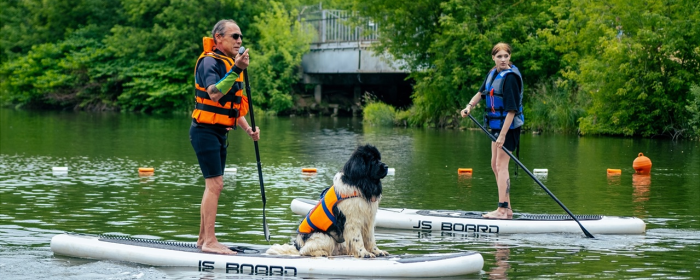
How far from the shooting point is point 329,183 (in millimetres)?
15977

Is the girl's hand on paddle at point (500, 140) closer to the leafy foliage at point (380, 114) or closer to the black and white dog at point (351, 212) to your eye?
the black and white dog at point (351, 212)

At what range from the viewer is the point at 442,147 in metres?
24.2

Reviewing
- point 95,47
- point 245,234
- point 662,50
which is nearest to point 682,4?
point 662,50

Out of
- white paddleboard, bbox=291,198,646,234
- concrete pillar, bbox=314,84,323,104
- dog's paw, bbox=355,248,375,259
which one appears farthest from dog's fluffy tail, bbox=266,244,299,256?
concrete pillar, bbox=314,84,323,104

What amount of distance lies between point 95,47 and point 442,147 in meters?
34.7

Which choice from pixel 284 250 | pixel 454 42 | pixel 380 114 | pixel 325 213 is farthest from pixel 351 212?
pixel 380 114

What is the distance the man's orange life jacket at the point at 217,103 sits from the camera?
28.0 ft

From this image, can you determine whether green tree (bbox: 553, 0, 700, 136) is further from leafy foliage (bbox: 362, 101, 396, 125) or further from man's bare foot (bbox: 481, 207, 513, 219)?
man's bare foot (bbox: 481, 207, 513, 219)

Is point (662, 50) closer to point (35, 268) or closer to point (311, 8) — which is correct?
point (35, 268)

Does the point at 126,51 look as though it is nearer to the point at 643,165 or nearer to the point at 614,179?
the point at 643,165

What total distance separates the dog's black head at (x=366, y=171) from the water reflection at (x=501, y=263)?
1300 millimetres

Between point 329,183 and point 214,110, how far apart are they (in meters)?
7.53

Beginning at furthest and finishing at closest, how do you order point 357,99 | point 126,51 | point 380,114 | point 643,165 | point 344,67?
point 126,51
point 357,99
point 344,67
point 380,114
point 643,165

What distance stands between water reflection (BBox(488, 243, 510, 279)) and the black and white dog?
103 centimetres
